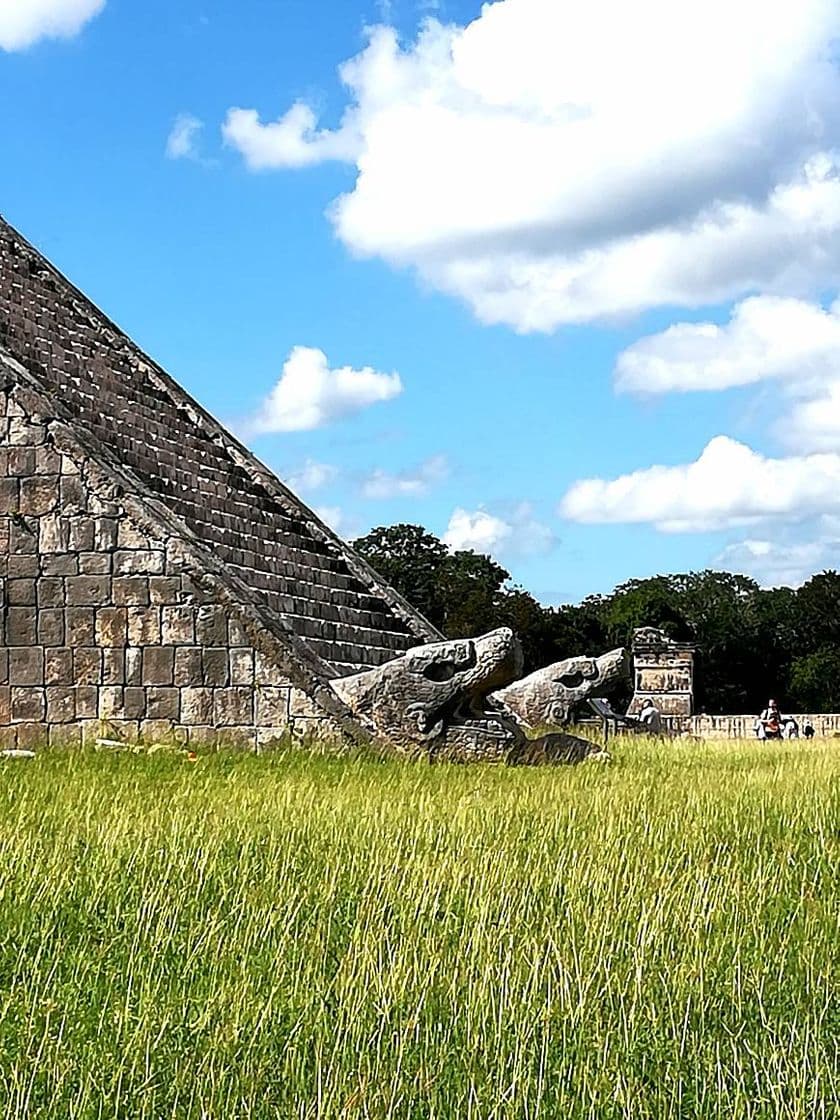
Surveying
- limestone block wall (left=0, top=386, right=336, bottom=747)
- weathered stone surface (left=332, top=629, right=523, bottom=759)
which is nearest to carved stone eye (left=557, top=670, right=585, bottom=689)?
weathered stone surface (left=332, top=629, right=523, bottom=759)

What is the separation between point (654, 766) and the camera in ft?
38.3

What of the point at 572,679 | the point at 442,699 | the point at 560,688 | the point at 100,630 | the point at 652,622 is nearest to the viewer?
the point at 442,699

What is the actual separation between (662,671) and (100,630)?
13.9 meters

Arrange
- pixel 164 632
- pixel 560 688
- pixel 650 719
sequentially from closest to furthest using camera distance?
pixel 164 632 → pixel 560 688 → pixel 650 719

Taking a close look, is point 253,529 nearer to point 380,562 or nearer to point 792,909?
point 792,909

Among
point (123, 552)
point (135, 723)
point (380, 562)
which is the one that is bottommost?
point (135, 723)

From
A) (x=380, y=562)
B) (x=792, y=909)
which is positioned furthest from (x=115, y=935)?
(x=380, y=562)

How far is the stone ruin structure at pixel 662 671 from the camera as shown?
24.6 meters

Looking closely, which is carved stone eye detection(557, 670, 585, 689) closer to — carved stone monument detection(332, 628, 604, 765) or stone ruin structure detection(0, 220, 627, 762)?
stone ruin structure detection(0, 220, 627, 762)

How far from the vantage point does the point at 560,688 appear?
1628 centimetres

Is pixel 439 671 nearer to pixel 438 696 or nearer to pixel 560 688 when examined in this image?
pixel 438 696

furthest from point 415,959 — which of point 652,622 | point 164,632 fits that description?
point 652,622

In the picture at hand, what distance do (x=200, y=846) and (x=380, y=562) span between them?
48.5m

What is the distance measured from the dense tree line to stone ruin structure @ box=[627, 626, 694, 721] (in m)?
18.9
